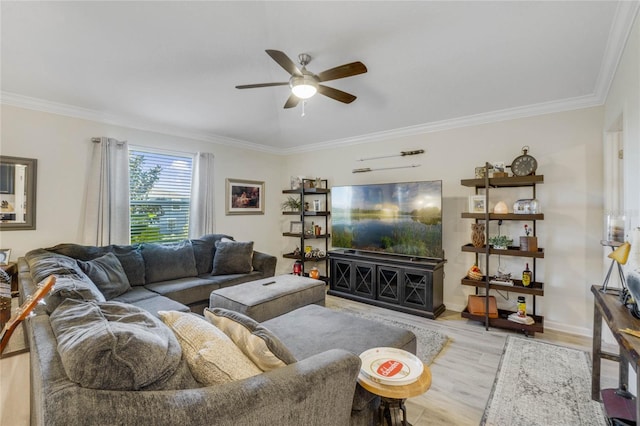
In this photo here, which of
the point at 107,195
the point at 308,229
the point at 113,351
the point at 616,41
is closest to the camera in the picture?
the point at 113,351

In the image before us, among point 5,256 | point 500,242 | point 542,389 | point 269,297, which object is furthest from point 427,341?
point 5,256

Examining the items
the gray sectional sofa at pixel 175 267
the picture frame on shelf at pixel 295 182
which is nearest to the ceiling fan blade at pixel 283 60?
the gray sectional sofa at pixel 175 267

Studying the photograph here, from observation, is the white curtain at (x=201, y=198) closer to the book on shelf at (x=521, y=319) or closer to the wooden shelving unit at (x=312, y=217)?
the wooden shelving unit at (x=312, y=217)

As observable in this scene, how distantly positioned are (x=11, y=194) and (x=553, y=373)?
527cm

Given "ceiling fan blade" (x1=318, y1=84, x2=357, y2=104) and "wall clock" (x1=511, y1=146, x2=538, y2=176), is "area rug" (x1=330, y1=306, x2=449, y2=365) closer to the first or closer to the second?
"wall clock" (x1=511, y1=146, x2=538, y2=176)

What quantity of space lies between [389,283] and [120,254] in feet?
10.6

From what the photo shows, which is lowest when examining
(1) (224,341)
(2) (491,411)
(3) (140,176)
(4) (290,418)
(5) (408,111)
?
(2) (491,411)

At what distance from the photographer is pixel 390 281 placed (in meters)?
3.99

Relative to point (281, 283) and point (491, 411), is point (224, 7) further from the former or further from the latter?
point (491, 411)

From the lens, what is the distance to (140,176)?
4.05 metres

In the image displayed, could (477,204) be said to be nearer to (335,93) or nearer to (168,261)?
(335,93)

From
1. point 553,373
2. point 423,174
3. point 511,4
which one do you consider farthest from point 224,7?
point 553,373

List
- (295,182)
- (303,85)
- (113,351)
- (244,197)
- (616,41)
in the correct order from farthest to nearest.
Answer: (295,182), (244,197), (303,85), (616,41), (113,351)

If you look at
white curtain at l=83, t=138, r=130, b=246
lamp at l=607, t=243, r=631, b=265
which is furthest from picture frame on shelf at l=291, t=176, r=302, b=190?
lamp at l=607, t=243, r=631, b=265
